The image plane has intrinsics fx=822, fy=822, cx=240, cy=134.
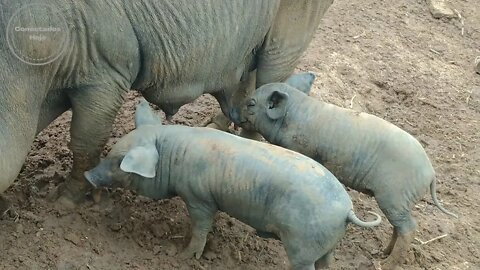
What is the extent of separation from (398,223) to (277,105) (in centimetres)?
85

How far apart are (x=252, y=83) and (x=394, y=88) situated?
168cm

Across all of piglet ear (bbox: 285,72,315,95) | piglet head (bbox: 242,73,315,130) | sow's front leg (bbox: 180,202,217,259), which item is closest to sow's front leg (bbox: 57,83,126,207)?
sow's front leg (bbox: 180,202,217,259)

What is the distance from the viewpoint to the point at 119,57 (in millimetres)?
3756

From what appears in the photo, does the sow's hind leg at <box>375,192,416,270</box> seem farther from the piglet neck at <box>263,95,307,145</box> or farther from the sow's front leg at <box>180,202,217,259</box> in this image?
the sow's front leg at <box>180,202,217,259</box>

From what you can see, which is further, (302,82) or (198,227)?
(302,82)

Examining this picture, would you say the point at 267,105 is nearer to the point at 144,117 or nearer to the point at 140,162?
the point at 144,117

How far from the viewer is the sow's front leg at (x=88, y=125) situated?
12.5 feet

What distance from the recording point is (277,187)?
3613 mm

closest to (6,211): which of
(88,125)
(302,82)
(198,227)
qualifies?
(88,125)

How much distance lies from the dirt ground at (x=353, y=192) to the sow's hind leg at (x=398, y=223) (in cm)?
15

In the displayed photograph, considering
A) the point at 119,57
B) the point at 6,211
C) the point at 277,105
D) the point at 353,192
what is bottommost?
the point at 353,192

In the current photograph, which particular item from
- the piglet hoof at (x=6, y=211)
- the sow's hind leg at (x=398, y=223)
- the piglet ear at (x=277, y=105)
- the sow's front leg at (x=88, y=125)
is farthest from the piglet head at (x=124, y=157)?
the sow's hind leg at (x=398, y=223)

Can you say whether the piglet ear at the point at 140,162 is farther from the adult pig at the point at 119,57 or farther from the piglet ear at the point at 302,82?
the piglet ear at the point at 302,82

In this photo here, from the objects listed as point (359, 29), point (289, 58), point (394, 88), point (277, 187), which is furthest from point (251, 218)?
point (359, 29)
